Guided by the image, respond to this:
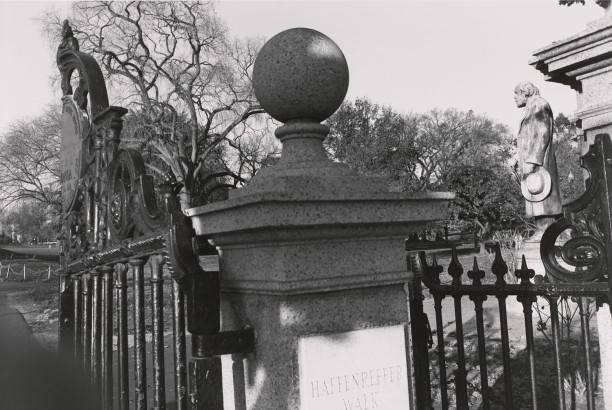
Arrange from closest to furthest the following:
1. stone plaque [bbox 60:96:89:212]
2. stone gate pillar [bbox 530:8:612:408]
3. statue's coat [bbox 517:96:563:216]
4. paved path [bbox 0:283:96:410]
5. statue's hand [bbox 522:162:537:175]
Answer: paved path [bbox 0:283:96:410], stone plaque [bbox 60:96:89:212], stone gate pillar [bbox 530:8:612:408], statue's coat [bbox 517:96:563:216], statue's hand [bbox 522:162:537:175]

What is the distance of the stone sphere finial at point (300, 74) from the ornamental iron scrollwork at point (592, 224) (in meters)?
1.13

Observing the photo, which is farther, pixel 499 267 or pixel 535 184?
pixel 535 184

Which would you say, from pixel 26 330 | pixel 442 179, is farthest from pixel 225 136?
pixel 26 330

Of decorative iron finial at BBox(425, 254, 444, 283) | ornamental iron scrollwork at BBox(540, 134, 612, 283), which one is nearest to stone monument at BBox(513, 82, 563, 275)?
decorative iron finial at BBox(425, 254, 444, 283)

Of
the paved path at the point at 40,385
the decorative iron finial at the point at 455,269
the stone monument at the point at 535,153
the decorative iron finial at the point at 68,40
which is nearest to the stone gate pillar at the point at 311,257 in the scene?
the decorative iron finial at the point at 455,269

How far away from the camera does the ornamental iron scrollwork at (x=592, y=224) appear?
2125 millimetres

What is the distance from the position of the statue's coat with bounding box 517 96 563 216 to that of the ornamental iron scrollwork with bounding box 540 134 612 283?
6.34m

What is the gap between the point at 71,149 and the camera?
3734 mm

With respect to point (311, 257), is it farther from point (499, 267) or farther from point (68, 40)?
point (68, 40)

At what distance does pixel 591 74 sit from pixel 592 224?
210 cm

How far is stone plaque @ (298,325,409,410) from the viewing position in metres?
1.78

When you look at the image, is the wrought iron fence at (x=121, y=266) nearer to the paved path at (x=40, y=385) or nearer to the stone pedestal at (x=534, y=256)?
the paved path at (x=40, y=385)

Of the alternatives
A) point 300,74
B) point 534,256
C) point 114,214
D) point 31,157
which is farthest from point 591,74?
point 31,157

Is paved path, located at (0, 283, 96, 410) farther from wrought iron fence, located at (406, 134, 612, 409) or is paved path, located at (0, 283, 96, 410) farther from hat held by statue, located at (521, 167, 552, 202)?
hat held by statue, located at (521, 167, 552, 202)
